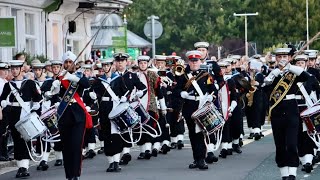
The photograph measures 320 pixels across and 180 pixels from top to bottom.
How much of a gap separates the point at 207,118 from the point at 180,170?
946 millimetres

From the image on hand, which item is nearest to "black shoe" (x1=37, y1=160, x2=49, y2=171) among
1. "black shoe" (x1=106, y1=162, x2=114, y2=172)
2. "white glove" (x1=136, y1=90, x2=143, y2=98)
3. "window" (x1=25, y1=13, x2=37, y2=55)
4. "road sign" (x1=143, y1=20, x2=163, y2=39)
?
"black shoe" (x1=106, y1=162, x2=114, y2=172)

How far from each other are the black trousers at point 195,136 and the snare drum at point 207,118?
0.13 m

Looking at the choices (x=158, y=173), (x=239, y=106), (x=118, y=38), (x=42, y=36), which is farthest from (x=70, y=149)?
(x=118, y=38)

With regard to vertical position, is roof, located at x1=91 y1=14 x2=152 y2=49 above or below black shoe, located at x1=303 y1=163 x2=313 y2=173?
above

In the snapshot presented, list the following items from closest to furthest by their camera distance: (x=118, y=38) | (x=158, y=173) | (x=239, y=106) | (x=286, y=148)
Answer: (x=286, y=148), (x=158, y=173), (x=239, y=106), (x=118, y=38)

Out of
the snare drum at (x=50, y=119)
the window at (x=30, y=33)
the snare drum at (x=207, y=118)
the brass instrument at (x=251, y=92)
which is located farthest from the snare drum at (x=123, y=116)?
the window at (x=30, y=33)

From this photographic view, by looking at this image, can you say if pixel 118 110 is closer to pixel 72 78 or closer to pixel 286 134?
pixel 72 78

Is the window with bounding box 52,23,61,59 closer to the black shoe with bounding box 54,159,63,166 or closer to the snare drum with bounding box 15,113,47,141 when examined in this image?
the black shoe with bounding box 54,159,63,166

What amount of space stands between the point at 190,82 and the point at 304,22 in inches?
3243

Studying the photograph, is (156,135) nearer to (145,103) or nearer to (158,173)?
(145,103)

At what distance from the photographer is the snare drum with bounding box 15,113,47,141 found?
17.1 metres

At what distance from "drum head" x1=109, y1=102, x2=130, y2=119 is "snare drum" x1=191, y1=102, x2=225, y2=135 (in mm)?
1253

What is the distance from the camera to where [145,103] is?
2006 cm

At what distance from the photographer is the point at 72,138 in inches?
613
